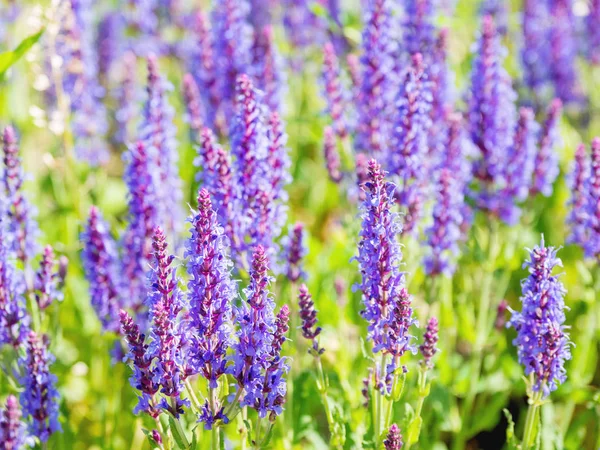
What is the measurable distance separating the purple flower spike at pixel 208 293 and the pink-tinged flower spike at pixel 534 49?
586 cm

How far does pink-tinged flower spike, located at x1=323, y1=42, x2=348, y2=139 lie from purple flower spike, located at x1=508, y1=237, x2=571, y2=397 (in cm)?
250

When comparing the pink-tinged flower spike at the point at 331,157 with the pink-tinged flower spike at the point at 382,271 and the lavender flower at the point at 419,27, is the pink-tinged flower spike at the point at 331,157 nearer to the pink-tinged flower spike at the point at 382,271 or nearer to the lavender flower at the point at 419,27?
the lavender flower at the point at 419,27

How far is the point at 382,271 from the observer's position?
3.66m

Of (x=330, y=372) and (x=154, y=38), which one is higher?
(x=154, y=38)

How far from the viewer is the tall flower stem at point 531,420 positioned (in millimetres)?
4031

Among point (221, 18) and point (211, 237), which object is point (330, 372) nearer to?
point (211, 237)

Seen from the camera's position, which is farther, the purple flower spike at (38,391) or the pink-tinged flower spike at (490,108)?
the pink-tinged flower spike at (490,108)

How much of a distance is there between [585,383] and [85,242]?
3852 millimetres

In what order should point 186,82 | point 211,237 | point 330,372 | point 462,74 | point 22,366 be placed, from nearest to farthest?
point 211,237 < point 22,366 < point 330,372 < point 186,82 < point 462,74

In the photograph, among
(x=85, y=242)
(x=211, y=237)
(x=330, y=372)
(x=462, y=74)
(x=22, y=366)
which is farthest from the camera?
(x=462, y=74)

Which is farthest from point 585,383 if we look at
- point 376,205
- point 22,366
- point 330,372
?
point 22,366

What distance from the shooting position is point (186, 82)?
20.4 feet

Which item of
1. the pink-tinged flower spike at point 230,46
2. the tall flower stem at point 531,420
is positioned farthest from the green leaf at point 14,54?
the tall flower stem at point 531,420

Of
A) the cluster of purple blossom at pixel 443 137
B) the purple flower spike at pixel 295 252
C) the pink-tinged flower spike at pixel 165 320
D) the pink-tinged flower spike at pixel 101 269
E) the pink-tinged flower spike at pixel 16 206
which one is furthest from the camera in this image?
the cluster of purple blossom at pixel 443 137
